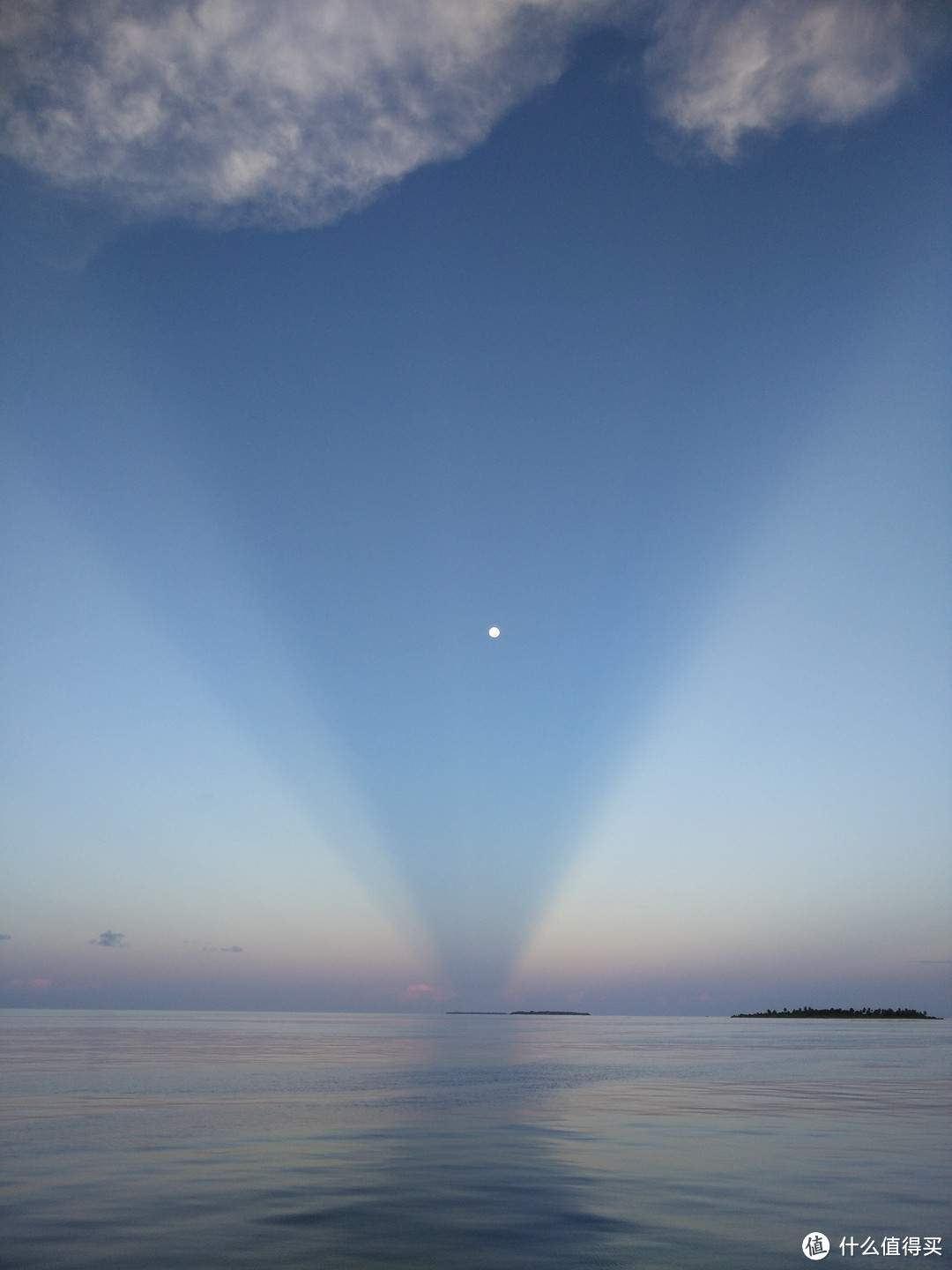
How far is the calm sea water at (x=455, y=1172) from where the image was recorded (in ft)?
62.2

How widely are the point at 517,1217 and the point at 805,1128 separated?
19.9 meters

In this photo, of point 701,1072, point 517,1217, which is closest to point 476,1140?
point 517,1217

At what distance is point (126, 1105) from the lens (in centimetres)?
4066

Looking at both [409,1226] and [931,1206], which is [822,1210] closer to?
[931,1206]

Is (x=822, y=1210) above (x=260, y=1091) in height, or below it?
below

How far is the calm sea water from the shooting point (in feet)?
62.2

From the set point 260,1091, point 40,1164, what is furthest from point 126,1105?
point 40,1164

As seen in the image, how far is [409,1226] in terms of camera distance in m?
20.7

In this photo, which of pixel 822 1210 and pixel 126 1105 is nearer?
pixel 822 1210

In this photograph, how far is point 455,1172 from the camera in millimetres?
27047

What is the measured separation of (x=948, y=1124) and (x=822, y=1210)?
19832mm

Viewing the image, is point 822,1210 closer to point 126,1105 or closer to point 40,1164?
point 40,1164

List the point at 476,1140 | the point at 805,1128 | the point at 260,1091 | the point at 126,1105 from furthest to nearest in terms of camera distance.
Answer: the point at 260,1091, the point at 126,1105, the point at 805,1128, the point at 476,1140

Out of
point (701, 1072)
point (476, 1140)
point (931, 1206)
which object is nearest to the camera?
point (931, 1206)
